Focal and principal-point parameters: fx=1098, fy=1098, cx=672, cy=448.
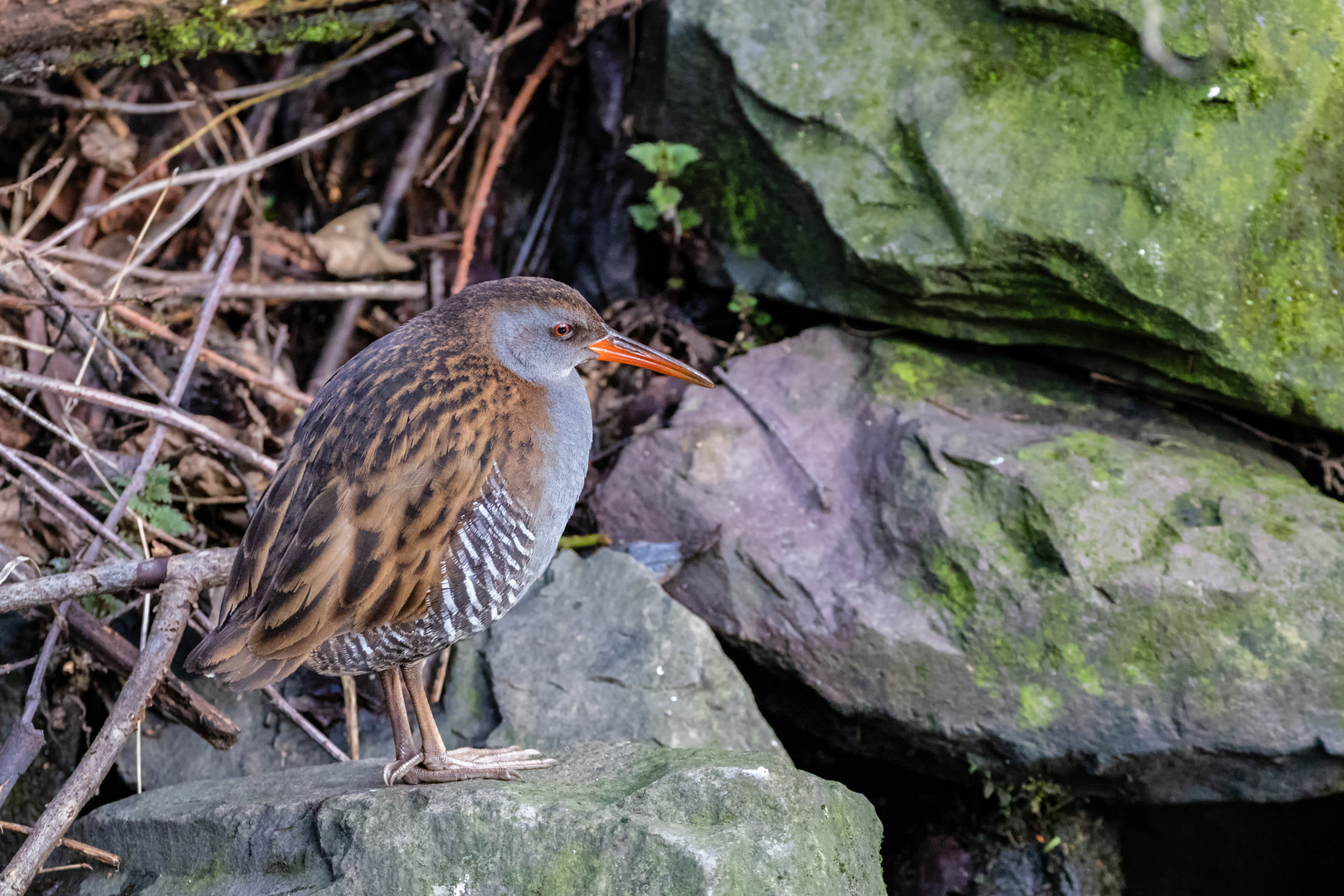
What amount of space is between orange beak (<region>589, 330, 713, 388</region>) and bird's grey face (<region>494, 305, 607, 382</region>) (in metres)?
0.08

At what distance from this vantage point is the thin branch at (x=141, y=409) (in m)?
3.22

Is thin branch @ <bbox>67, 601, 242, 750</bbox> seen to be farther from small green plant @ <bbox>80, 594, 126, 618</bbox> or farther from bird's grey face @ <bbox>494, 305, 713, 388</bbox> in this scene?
bird's grey face @ <bbox>494, 305, 713, 388</bbox>

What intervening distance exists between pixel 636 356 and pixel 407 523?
3.24 feet

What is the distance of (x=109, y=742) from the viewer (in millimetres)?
2664

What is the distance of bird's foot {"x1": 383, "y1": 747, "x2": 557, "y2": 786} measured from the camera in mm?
2740

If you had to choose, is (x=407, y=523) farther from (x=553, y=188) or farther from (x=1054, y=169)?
(x=553, y=188)

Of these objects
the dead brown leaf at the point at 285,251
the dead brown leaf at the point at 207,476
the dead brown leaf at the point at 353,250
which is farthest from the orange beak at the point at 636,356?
the dead brown leaf at the point at 285,251

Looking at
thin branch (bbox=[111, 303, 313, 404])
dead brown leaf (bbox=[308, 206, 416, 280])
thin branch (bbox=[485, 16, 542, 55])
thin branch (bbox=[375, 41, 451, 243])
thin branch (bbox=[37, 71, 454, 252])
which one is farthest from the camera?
thin branch (bbox=[375, 41, 451, 243])

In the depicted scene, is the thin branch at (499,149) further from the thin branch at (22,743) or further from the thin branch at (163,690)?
the thin branch at (22,743)

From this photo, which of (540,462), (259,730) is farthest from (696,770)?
(259,730)

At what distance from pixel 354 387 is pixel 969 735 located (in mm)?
2118

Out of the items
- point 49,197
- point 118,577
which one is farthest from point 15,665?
point 49,197

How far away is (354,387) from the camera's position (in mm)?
2715

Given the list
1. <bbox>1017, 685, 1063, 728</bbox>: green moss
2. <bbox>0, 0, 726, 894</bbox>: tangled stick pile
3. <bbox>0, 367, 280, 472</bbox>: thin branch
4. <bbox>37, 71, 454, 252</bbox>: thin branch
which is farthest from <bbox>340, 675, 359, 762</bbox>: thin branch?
<bbox>1017, 685, 1063, 728</bbox>: green moss
